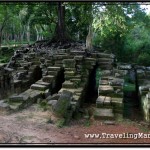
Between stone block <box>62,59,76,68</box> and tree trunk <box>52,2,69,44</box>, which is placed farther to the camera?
stone block <box>62,59,76,68</box>

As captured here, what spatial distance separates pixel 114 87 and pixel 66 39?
2369 millimetres

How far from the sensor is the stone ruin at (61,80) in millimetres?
7348

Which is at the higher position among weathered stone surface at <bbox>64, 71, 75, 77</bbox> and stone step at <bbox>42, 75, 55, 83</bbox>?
weathered stone surface at <bbox>64, 71, 75, 77</bbox>

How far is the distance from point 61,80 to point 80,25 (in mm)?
2287

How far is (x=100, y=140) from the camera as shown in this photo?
5.45 metres

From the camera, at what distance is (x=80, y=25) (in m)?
8.08

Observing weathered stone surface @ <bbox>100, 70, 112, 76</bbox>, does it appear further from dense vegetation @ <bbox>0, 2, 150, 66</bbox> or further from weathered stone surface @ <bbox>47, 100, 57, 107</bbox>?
weathered stone surface @ <bbox>47, 100, 57, 107</bbox>

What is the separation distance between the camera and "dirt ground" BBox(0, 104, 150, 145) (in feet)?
17.9

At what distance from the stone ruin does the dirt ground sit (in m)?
0.32

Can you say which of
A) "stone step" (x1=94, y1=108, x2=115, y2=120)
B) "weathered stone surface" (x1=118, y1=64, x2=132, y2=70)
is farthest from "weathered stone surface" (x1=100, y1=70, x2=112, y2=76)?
"stone step" (x1=94, y1=108, x2=115, y2=120)

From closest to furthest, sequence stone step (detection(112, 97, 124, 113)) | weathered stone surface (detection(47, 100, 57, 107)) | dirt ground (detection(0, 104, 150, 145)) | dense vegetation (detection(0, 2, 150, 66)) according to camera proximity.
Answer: dirt ground (detection(0, 104, 150, 145)) < dense vegetation (detection(0, 2, 150, 66)) < weathered stone surface (detection(47, 100, 57, 107)) < stone step (detection(112, 97, 124, 113))

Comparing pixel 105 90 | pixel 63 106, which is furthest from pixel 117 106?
pixel 63 106

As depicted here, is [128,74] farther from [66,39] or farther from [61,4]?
[61,4]

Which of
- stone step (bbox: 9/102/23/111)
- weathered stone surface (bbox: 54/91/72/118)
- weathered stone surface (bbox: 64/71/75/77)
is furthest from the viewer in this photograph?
weathered stone surface (bbox: 64/71/75/77)
